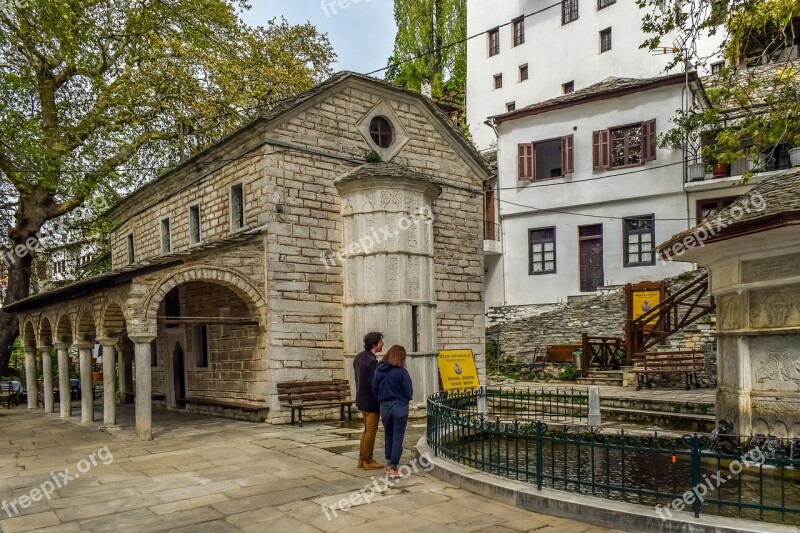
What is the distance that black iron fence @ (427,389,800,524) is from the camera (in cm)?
475

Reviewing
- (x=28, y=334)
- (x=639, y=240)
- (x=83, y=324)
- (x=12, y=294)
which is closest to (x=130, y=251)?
(x=28, y=334)

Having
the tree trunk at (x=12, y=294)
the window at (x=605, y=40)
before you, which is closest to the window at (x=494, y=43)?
the window at (x=605, y=40)

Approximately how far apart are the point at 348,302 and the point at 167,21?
15.2 m

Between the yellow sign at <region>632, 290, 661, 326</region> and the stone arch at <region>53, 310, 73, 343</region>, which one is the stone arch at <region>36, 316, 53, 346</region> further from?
the yellow sign at <region>632, 290, 661, 326</region>

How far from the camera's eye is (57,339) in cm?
1434

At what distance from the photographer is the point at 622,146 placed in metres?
22.1

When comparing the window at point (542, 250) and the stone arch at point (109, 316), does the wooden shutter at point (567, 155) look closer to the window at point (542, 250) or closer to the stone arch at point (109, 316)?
the window at point (542, 250)

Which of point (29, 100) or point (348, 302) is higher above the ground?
point (29, 100)

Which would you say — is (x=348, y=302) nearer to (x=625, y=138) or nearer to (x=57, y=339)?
(x=57, y=339)

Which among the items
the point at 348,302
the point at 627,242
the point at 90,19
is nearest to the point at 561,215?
the point at 627,242

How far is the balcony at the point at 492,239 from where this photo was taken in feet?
79.3
